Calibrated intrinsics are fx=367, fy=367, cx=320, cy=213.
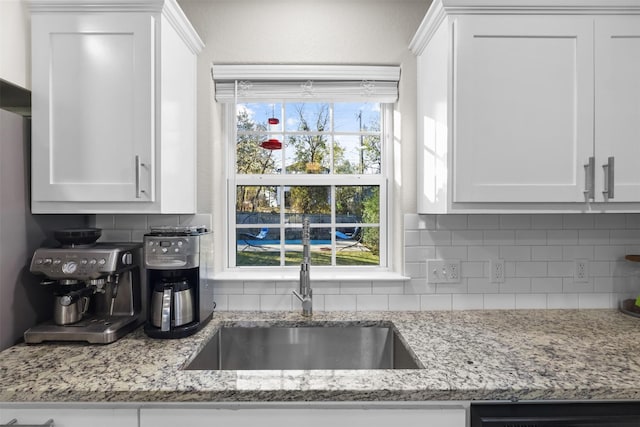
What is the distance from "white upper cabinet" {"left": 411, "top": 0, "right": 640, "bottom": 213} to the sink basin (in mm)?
722

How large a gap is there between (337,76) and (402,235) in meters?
0.86

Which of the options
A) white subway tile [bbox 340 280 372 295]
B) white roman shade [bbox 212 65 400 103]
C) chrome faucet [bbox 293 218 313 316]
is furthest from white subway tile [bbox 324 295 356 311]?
white roman shade [bbox 212 65 400 103]

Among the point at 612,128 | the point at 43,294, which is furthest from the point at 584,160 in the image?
the point at 43,294

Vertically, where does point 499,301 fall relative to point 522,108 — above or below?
below

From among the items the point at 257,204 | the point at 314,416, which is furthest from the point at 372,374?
the point at 257,204

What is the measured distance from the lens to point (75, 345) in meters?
1.35

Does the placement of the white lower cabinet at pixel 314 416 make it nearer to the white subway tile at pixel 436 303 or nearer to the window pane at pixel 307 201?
the white subway tile at pixel 436 303

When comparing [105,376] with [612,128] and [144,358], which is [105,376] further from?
[612,128]

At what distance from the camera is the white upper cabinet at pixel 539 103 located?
4.69 ft

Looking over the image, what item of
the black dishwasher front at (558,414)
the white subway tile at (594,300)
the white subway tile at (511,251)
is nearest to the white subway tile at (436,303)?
the white subway tile at (511,251)

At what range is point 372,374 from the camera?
3.72 feet

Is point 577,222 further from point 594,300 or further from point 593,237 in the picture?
point 594,300

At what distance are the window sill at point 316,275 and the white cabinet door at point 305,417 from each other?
2.46 ft

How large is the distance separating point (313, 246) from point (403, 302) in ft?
1.82
